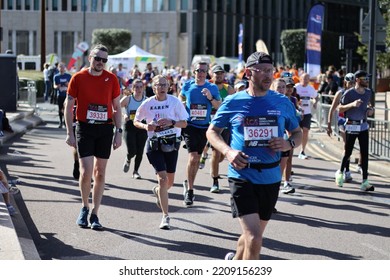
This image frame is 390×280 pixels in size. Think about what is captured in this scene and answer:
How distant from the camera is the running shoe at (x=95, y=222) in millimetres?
9531

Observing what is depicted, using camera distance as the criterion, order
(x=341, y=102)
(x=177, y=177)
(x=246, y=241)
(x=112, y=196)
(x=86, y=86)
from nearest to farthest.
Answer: (x=246, y=241)
(x=86, y=86)
(x=112, y=196)
(x=341, y=102)
(x=177, y=177)

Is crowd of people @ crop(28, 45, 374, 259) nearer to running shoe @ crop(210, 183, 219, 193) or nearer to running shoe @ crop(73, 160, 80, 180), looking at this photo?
running shoe @ crop(210, 183, 219, 193)

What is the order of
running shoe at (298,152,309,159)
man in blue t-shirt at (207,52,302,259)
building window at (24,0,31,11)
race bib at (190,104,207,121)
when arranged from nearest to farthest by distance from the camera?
1. man in blue t-shirt at (207,52,302,259)
2. race bib at (190,104,207,121)
3. running shoe at (298,152,309,159)
4. building window at (24,0,31,11)

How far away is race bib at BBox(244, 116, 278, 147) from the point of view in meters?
6.59

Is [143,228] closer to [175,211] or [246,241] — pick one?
[175,211]

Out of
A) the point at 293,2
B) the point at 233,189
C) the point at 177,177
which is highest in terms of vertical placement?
the point at 293,2

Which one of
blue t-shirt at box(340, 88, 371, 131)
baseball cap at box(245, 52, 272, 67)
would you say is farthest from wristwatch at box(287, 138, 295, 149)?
blue t-shirt at box(340, 88, 371, 131)

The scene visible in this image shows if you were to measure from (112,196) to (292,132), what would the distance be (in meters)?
5.67

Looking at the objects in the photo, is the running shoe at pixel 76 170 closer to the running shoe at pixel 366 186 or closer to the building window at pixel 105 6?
the running shoe at pixel 366 186

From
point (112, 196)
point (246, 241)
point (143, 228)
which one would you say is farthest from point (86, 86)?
point (246, 241)

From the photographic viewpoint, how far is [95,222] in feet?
31.4

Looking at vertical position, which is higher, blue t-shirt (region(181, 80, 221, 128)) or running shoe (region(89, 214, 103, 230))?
blue t-shirt (region(181, 80, 221, 128))

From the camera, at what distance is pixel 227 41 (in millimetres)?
83938

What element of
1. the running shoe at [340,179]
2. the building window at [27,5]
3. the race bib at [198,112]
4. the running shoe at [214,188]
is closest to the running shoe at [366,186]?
the running shoe at [340,179]
